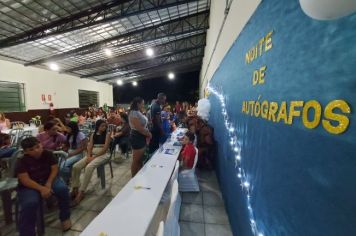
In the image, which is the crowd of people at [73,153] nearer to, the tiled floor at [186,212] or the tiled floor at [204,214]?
the tiled floor at [186,212]

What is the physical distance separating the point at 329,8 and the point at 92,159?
3.23 m

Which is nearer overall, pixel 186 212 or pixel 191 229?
pixel 191 229

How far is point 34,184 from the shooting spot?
196cm

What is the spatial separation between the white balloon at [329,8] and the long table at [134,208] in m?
1.36

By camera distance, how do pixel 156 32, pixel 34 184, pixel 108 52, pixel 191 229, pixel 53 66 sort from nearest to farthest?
1. pixel 34 184
2. pixel 191 229
3. pixel 156 32
4. pixel 108 52
5. pixel 53 66

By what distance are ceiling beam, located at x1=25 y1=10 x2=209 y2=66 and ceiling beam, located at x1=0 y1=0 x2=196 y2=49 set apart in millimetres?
1398

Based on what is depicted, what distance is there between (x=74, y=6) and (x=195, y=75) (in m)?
13.9

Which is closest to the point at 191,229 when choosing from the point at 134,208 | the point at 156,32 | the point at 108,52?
the point at 134,208

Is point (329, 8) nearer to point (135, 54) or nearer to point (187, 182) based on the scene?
point (187, 182)

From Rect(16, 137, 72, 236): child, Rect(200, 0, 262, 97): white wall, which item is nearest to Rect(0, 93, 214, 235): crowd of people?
Rect(16, 137, 72, 236): child

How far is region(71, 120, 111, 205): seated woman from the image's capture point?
9.20 ft

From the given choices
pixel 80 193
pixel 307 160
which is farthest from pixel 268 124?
pixel 80 193

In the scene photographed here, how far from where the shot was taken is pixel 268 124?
41.8 inches

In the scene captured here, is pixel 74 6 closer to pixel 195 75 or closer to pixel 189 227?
pixel 189 227
